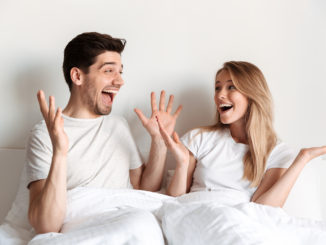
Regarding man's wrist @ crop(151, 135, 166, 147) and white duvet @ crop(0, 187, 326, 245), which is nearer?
white duvet @ crop(0, 187, 326, 245)

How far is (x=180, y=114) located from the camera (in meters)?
1.87

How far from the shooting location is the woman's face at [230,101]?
1.58 meters

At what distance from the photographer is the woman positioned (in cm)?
152

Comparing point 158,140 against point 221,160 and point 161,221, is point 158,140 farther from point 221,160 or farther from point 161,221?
point 161,221

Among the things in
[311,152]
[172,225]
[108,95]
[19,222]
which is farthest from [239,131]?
[19,222]

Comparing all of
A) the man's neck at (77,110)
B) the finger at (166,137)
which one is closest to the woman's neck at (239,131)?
the finger at (166,137)

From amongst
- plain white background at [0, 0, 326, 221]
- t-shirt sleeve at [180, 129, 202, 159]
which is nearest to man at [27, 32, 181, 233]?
t-shirt sleeve at [180, 129, 202, 159]

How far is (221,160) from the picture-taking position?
1.58 metres

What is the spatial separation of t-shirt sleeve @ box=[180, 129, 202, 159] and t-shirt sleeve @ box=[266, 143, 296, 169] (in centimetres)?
33

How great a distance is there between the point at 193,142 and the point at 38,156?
0.70 meters

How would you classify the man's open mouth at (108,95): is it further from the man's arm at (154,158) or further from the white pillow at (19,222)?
the white pillow at (19,222)

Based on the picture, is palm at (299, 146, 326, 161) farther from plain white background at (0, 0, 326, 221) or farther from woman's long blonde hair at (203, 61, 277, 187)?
plain white background at (0, 0, 326, 221)

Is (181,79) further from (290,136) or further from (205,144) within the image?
(290,136)

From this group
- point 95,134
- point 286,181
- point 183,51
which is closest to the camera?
point 286,181
